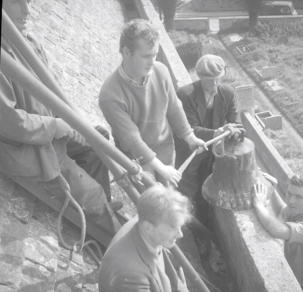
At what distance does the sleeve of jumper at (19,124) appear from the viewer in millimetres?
3443

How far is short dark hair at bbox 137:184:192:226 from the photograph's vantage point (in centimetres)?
274

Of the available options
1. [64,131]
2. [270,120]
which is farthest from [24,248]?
[270,120]

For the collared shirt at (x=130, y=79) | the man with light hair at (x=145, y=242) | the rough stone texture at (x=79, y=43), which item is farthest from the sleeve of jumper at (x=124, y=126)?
the rough stone texture at (x=79, y=43)

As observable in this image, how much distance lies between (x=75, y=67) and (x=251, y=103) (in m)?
6.16

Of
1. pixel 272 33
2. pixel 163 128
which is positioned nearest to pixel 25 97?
pixel 163 128

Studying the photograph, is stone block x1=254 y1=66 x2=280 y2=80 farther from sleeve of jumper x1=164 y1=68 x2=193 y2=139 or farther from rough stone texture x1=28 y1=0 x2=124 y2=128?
sleeve of jumper x1=164 y1=68 x2=193 y2=139

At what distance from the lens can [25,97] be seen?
3.65m

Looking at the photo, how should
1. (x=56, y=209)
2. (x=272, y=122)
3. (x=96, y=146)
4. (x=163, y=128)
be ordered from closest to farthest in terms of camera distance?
(x=96, y=146) → (x=56, y=209) → (x=163, y=128) → (x=272, y=122)

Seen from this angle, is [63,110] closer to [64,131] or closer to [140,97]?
[64,131]

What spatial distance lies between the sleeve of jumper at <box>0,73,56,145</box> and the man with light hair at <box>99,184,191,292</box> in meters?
1.07

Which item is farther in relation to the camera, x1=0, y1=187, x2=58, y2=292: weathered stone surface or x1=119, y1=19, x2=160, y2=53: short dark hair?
x1=119, y1=19, x2=160, y2=53: short dark hair

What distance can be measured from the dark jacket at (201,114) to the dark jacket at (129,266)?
2.31 m

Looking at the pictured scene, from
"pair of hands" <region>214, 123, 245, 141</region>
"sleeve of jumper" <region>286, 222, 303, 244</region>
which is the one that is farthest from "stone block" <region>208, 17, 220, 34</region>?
"sleeve of jumper" <region>286, 222, 303, 244</region>

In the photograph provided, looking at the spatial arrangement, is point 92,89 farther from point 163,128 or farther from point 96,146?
point 96,146
